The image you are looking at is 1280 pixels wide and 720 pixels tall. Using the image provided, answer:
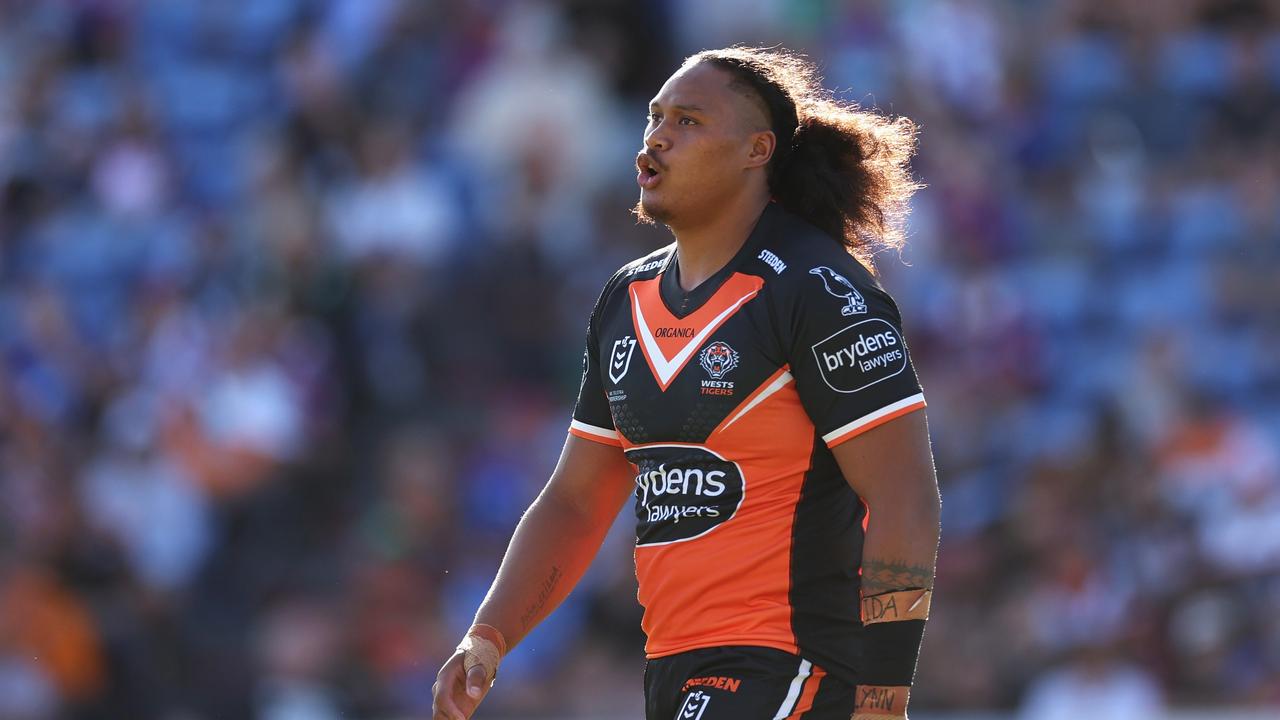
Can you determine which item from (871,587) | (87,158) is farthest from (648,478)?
(87,158)

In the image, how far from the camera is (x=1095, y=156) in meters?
13.3

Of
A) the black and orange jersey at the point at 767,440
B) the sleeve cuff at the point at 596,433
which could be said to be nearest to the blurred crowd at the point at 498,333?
the sleeve cuff at the point at 596,433

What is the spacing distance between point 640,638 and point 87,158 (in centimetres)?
597

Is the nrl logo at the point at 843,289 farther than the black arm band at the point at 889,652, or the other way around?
A: the nrl logo at the point at 843,289

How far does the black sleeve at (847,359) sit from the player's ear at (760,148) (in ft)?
1.51

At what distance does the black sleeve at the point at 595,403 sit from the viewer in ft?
17.0

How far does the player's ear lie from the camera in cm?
494

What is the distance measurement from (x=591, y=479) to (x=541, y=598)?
36 cm

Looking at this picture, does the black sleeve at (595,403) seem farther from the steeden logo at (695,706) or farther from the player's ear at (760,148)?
the steeden logo at (695,706)

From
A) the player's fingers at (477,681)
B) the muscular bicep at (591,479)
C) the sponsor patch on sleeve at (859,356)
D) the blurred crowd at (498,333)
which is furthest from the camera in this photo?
the blurred crowd at (498,333)

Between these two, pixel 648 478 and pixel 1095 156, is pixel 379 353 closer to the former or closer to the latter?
pixel 1095 156

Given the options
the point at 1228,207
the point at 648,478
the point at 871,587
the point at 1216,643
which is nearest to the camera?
the point at 871,587

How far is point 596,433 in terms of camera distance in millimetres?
5230

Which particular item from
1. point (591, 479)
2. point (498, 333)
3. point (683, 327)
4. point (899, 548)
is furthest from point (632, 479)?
point (498, 333)
